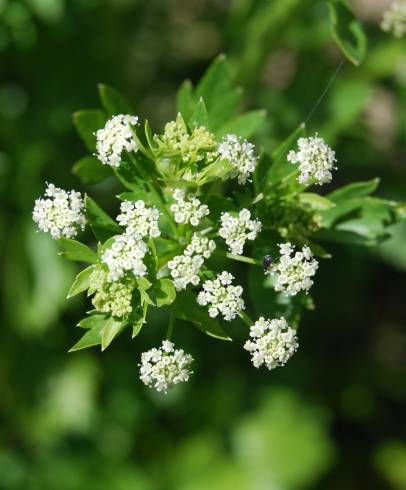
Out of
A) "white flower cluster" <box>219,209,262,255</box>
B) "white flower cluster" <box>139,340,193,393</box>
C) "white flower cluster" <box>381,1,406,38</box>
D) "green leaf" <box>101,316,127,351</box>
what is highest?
"white flower cluster" <box>381,1,406,38</box>

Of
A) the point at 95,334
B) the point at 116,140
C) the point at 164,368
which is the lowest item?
the point at 164,368

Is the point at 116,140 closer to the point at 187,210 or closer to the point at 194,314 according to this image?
the point at 187,210

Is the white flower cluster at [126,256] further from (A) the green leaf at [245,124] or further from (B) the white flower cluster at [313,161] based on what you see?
(A) the green leaf at [245,124]

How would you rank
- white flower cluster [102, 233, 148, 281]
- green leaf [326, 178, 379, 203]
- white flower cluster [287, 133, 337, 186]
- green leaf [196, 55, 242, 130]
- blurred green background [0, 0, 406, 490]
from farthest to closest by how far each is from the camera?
blurred green background [0, 0, 406, 490] < green leaf [196, 55, 242, 130] < green leaf [326, 178, 379, 203] < white flower cluster [287, 133, 337, 186] < white flower cluster [102, 233, 148, 281]

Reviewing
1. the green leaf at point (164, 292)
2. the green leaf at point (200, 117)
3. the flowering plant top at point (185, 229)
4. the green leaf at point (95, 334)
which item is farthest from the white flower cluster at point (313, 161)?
the green leaf at point (95, 334)

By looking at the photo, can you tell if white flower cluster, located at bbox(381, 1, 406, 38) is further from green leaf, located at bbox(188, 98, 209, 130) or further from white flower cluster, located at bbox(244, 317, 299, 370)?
white flower cluster, located at bbox(244, 317, 299, 370)

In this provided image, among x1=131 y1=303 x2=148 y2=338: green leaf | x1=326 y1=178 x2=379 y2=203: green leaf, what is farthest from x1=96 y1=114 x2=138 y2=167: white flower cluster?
x1=326 y1=178 x2=379 y2=203: green leaf

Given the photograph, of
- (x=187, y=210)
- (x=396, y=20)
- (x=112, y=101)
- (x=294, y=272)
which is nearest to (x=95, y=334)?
(x=187, y=210)
